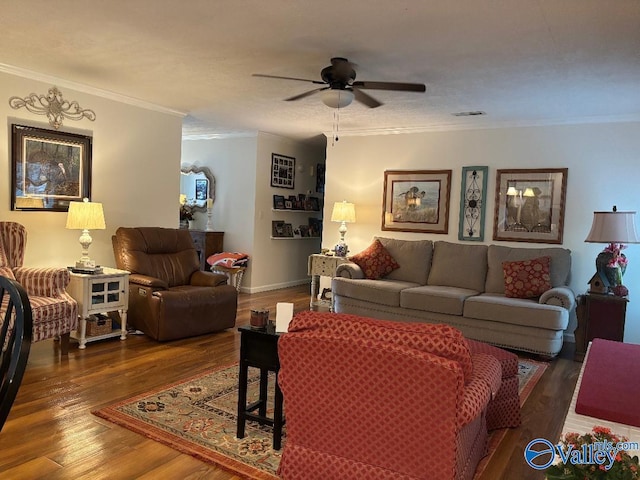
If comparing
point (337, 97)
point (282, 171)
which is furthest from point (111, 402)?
point (282, 171)

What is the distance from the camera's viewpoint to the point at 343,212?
20.1ft

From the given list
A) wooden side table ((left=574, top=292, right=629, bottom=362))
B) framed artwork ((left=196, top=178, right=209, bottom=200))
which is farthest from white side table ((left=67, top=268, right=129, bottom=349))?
wooden side table ((left=574, top=292, right=629, bottom=362))

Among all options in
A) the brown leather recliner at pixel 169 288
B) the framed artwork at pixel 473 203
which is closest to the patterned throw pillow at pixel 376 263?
the framed artwork at pixel 473 203

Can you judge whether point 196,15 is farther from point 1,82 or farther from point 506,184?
point 506,184

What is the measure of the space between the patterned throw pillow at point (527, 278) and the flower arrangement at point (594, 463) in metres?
3.69

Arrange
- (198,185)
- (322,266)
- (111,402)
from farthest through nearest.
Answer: (198,185), (322,266), (111,402)

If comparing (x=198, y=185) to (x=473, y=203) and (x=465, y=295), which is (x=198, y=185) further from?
(x=465, y=295)

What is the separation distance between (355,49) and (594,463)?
279 centimetres

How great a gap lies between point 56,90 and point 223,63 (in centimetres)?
178

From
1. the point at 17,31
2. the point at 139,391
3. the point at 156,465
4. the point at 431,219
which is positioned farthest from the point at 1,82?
the point at 431,219

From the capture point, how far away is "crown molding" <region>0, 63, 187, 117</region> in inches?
160

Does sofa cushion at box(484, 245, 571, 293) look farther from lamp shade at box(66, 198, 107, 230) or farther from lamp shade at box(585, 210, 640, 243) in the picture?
lamp shade at box(66, 198, 107, 230)

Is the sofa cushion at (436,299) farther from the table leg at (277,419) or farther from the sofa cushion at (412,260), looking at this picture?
the table leg at (277,419)

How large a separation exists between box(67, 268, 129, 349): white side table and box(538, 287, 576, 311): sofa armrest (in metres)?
3.76
